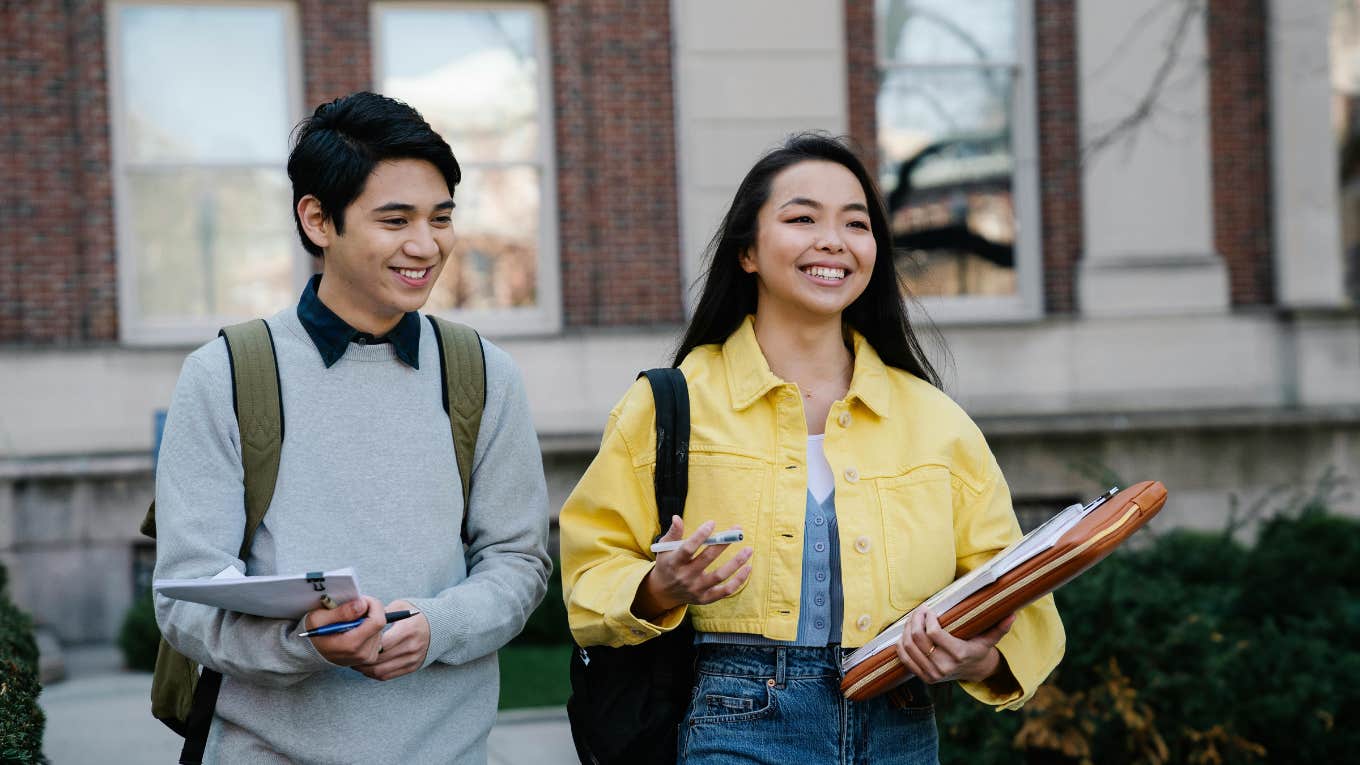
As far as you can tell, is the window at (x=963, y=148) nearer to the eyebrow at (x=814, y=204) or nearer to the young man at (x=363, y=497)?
the eyebrow at (x=814, y=204)

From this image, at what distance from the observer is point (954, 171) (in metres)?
10.5

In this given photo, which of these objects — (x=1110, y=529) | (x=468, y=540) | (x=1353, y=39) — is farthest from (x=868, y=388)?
(x=1353, y=39)

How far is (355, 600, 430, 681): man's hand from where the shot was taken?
2.38 meters

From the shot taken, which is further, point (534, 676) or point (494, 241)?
point (494, 241)

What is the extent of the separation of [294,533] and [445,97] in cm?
783

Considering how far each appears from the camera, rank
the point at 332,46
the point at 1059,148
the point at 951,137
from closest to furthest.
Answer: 1. the point at 332,46
2. the point at 1059,148
3. the point at 951,137

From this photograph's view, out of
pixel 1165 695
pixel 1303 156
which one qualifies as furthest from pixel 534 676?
pixel 1303 156

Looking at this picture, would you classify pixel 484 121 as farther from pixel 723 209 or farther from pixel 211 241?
pixel 211 241

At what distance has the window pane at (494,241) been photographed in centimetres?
995

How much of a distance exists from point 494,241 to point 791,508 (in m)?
7.52

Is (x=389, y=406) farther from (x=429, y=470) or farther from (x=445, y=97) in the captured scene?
(x=445, y=97)

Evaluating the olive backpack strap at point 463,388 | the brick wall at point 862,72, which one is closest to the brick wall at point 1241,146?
the brick wall at point 862,72

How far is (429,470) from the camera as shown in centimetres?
262

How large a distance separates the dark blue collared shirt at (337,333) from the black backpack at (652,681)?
49cm
